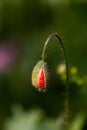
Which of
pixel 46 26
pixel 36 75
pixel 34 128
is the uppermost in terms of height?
pixel 46 26

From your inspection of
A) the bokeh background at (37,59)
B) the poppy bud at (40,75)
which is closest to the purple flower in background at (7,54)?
the bokeh background at (37,59)

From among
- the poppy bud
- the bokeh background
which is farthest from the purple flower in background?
the poppy bud

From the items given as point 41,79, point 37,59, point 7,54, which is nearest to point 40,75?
point 41,79

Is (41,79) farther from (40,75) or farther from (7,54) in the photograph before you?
(7,54)

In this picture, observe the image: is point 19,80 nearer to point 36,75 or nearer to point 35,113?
point 35,113

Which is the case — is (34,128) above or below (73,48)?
below

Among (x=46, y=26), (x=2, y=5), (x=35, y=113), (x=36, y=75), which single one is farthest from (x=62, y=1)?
(x=36, y=75)

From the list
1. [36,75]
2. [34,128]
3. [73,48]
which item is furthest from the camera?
[73,48]

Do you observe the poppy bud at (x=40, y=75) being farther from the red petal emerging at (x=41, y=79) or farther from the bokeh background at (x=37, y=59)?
the bokeh background at (x=37, y=59)
